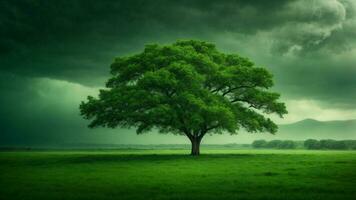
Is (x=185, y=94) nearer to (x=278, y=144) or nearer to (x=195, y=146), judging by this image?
(x=195, y=146)

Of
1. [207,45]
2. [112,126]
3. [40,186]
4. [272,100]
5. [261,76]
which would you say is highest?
[207,45]

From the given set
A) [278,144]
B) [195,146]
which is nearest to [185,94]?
[195,146]

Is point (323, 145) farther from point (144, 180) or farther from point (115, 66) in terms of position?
point (144, 180)

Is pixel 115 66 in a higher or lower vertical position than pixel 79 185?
higher

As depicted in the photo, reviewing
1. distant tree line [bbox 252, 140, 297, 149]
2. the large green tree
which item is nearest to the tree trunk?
the large green tree

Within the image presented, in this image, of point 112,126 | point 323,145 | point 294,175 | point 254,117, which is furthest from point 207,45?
point 323,145

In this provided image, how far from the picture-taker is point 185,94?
157 ft

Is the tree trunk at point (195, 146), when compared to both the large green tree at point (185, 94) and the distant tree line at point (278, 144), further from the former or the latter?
the distant tree line at point (278, 144)

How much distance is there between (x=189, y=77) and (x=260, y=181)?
88.4 ft

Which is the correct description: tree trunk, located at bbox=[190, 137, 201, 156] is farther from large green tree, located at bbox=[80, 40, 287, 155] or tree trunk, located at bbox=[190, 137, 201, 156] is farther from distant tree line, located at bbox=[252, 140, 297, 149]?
distant tree line, located at bbox=[252, 140, 297, 149]

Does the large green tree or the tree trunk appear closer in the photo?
the large green tree

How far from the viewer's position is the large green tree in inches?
1879

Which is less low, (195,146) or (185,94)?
(185,94)

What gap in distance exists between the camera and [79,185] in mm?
22328
